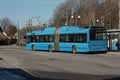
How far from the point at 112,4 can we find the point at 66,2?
24.1 m

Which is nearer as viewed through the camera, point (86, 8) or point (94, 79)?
point (94, 79)

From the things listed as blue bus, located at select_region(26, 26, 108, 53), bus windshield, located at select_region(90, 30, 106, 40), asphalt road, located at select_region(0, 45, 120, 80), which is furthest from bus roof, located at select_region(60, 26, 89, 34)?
asphalt road, located at select_region(0, 45, 120, 80)

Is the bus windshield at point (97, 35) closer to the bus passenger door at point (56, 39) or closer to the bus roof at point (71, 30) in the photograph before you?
the bus roof at point (71, 30)

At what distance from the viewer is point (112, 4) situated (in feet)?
313

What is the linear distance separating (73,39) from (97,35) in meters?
3.06

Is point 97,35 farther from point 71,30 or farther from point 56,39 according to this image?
point 56,39

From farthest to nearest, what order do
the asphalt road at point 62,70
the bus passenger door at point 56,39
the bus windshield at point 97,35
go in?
1. the bus passenger door at point 56,39
2. the bus windshield at point 97,35
3. the asphalt road at point 62,70

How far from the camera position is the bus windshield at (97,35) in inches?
1570

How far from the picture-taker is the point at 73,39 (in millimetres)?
42188

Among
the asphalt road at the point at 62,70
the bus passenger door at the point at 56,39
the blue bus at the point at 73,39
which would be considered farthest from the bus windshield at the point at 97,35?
the asphalt road at the point at 62,70

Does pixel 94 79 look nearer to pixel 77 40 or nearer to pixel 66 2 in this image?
pixel 77 40

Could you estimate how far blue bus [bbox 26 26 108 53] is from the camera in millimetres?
39938

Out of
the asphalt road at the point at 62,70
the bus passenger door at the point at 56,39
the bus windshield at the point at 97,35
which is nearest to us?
the asphalt road at the point at 62,70

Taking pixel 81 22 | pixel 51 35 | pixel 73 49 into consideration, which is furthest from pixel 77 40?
pixel 81 22
